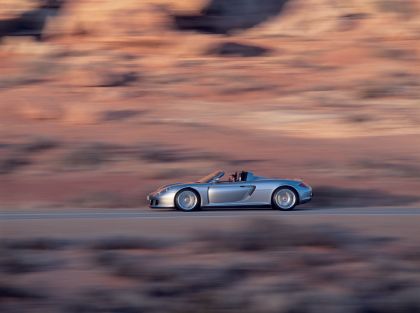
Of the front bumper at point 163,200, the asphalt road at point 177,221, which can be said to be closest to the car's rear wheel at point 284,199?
the asphalt road at point 177,221

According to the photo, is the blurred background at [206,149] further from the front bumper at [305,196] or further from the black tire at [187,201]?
the black tire at [187,201]

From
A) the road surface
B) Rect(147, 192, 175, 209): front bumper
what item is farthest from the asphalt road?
Rect(147, 192, 175, 209): front bumper

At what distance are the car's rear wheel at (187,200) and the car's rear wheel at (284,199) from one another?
61.5 inches

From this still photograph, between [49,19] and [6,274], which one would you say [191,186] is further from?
[49,19]

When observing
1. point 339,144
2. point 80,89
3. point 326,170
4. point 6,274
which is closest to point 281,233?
point 6,274

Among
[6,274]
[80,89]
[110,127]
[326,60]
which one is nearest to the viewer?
[6,274]

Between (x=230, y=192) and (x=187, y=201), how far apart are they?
2.95 feet

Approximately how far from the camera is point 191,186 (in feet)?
58.2

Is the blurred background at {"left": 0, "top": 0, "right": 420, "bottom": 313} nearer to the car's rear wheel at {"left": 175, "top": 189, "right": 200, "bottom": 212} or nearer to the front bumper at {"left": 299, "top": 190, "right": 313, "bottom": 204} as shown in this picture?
the front bumper at {"left": 299, "top": 190, "right": 313, "bottom": 204}

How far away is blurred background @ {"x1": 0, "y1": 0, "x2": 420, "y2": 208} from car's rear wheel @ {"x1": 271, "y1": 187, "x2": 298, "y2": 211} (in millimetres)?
3670

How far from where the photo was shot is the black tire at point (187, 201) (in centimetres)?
1773

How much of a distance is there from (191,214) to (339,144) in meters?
13.6

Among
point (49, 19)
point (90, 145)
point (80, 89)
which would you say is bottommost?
point (90, 145)

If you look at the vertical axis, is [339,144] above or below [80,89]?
below
